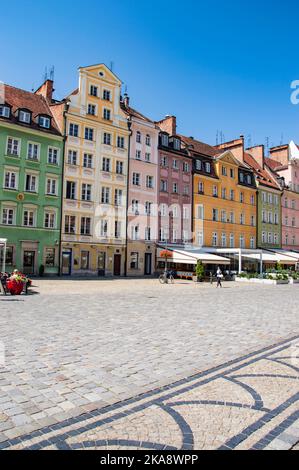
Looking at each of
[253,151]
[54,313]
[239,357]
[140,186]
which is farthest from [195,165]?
[239,357]

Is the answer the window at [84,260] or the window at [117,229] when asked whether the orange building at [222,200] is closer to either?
the window at [117,229]

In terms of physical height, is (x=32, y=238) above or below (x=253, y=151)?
below

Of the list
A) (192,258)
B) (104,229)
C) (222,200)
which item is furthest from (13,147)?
(222,200)

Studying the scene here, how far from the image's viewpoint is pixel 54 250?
33094 millimetres

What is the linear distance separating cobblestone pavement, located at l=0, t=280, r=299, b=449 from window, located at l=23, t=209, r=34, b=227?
72.0ft

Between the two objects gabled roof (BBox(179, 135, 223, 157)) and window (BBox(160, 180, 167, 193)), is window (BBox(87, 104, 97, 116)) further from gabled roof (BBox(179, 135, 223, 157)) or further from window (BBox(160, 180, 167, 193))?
gabled roof (BBox(179, 135, 223, 157))

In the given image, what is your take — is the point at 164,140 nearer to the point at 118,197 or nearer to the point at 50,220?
the point at 118,197

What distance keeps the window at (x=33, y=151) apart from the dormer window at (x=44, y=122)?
203 centimetres

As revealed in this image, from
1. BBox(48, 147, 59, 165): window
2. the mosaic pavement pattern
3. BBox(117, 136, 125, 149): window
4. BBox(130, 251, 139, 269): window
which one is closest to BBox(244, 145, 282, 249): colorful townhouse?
BBox(130, 251, 139, 269): window

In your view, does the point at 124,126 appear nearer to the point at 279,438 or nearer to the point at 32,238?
the point at 32,238

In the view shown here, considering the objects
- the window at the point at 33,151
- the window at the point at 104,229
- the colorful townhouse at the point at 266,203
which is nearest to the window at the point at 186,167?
the window at the point at 104,229

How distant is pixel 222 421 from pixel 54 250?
30.3 meters

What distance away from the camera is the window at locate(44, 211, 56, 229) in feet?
108
